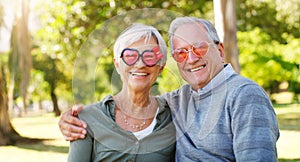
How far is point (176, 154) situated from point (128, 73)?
45 cm

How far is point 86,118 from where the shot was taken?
223 centimetres

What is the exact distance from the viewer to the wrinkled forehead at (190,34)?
2215mm

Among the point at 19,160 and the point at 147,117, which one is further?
the point at 19,160

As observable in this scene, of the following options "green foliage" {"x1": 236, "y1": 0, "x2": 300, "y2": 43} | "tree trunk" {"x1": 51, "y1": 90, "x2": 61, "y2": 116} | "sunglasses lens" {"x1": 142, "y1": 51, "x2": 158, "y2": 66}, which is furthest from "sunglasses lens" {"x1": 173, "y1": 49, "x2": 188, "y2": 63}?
"tree trunk" {"x1": 51, "y1": 90, "x2": 61, "y2": 116}

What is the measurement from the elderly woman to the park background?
60 mm

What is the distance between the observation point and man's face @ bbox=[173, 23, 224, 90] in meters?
2.22

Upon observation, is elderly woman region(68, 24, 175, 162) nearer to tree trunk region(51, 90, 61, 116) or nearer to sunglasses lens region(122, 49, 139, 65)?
sunglasses lens region(122, 49, 139, 65)

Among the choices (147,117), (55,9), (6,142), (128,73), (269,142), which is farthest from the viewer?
(55,9)

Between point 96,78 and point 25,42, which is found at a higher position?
point 96,78

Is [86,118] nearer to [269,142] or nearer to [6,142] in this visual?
[269,142]

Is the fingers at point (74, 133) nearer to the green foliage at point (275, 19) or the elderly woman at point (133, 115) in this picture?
the elderly woman at point (133, 115)

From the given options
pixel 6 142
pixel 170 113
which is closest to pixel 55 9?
pixel 6 142

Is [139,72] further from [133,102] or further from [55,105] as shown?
[55,105]

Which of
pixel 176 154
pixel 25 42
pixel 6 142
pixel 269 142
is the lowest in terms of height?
pixel 6 142
